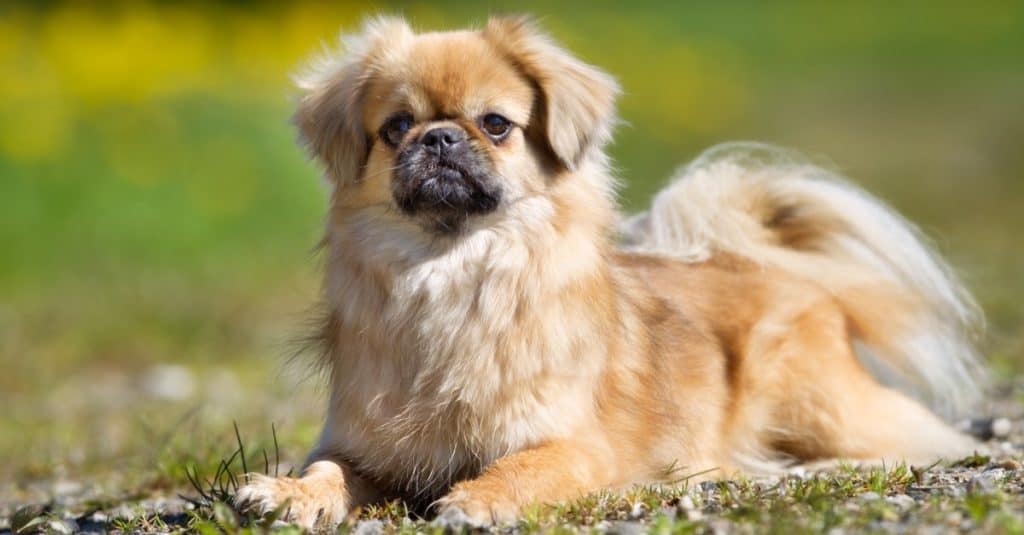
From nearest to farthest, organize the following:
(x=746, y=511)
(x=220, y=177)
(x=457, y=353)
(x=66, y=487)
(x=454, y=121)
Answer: (x=746, y=511) → (x=457, y=353) → (x=454, y=121) → (x=66, y=487) → (x=220, y=177)

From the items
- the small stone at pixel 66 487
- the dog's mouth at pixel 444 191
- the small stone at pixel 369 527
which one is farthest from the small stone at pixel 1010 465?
the small stone at pixel 66 487

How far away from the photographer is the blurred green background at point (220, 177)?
703 cm

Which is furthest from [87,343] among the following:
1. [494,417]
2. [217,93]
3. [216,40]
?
[216,40]

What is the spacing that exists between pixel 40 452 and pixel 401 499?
2608 mm

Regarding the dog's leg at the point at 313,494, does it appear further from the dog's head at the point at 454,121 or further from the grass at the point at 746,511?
the dog's head at the point at 454,121

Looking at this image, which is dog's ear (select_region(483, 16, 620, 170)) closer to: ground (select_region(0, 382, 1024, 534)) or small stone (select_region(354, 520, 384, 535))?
ground (select_region(0, 382, 1024, 534))

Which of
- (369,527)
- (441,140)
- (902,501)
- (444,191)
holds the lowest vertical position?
(369,527)

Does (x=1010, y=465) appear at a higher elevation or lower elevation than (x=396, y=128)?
lower

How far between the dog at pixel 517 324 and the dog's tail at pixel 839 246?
0.58ft

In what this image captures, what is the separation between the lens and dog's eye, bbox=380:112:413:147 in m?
4.23

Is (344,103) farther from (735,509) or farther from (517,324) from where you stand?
(735,509)

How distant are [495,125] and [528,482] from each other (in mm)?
1195

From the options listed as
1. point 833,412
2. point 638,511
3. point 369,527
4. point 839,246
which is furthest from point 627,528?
point 839,246

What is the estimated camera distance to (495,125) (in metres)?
4.23
